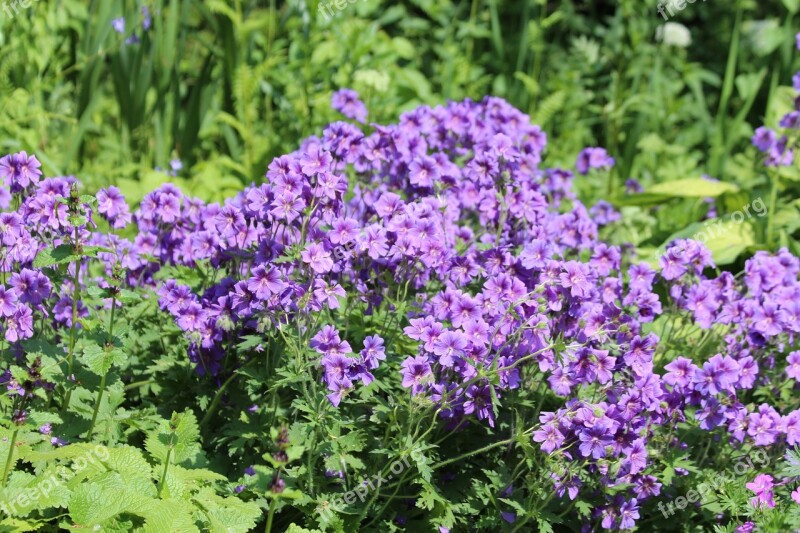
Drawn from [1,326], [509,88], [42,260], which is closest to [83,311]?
[1,326]

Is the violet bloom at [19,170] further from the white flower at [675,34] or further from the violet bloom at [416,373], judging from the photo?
the white flower at [675,34]

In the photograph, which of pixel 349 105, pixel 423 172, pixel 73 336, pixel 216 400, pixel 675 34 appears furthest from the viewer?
pixel 675 34

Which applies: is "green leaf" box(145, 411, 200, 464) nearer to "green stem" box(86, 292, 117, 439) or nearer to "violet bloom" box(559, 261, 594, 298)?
"green stem" box(86, 292, 117, 439)

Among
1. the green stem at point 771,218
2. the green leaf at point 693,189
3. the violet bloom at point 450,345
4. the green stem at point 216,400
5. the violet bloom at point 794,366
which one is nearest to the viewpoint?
the violet bloom at point 450,345

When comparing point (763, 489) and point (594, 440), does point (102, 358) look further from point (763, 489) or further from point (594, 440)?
point (763, 489)

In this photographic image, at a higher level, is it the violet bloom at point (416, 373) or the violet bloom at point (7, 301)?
the violet bloom at point (7, 301)

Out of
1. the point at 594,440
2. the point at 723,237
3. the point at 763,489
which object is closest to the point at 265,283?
the point at 594,440

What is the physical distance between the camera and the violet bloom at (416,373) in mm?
2459

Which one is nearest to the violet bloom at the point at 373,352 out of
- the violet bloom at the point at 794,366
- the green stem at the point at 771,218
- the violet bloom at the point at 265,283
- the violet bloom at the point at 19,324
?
the violet bloom at the point at 265,283

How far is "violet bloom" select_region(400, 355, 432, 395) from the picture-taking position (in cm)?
246

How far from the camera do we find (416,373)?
2479 millimetres

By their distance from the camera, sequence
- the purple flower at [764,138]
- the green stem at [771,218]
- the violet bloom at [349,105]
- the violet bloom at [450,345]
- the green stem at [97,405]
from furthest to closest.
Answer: the purple flower at [764,138]
the green stem at [771,218]
the violet bloom at [349,105]
the green stem at [97,405]
the violet bloom at [450,345]

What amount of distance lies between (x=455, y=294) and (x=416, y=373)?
271 millimetres

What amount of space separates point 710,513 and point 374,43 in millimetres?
3424
